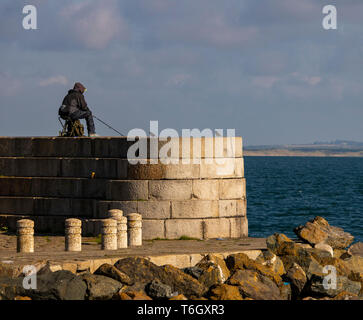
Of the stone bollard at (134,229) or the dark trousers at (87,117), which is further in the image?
the dark trousers at (87,117)

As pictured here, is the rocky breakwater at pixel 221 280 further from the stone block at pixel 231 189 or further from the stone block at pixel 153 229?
the stone block at pixel 153 229

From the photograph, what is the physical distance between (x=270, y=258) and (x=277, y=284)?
91 cm

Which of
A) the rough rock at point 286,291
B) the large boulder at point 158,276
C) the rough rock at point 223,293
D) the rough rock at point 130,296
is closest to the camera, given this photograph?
the rough rock at point 130,296

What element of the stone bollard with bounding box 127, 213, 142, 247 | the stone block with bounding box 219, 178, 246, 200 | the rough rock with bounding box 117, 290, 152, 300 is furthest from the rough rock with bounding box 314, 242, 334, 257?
the rough rock with bounding box 117, 290, 152, 300

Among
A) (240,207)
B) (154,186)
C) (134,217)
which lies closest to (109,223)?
(134,217)

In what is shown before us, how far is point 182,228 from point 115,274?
15.7 feet

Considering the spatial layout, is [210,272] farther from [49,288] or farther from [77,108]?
[77,108]

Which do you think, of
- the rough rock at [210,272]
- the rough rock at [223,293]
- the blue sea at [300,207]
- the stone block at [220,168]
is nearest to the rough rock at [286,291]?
the rough rock at [210,272]

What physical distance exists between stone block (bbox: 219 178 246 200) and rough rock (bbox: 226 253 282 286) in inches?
135

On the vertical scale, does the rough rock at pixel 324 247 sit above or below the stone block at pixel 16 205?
below

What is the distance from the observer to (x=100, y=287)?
13.5 m

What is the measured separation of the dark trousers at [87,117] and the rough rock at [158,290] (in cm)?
839

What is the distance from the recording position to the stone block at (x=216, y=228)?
1884 cm
